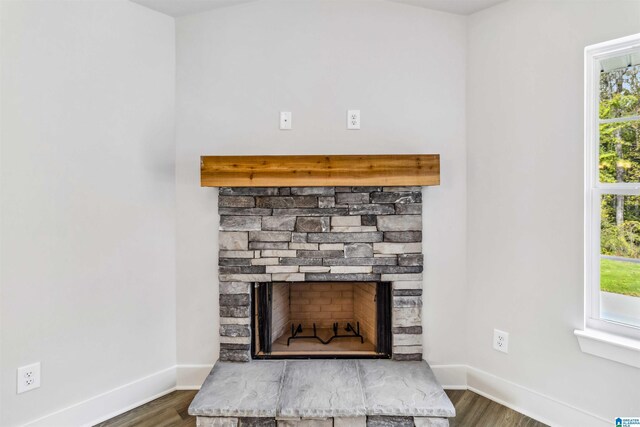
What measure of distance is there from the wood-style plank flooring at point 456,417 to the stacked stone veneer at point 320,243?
37 cm

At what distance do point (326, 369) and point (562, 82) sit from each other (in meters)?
2.07

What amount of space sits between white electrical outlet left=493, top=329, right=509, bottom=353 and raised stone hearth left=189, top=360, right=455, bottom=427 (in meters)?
0.46

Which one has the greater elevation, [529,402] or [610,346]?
[610,346]

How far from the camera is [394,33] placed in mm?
2232

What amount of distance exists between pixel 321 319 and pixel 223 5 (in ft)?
7.11

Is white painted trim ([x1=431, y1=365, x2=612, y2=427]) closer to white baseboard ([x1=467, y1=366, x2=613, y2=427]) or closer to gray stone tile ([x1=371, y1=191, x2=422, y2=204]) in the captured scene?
white baseboard ([x1=467, y1=366, x2=613, y2=427])

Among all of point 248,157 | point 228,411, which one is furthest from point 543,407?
point 248,157

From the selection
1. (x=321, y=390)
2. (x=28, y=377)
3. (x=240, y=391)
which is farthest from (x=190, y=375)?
(x=321, y=390)

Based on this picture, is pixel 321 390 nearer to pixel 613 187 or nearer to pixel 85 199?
pixel 85 199

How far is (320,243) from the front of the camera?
2.20 metres

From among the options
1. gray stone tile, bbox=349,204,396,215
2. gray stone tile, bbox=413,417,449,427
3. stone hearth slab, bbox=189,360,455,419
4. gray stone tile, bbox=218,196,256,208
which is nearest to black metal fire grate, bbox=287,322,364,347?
stone hearth slab, bbox=189,360,455,419

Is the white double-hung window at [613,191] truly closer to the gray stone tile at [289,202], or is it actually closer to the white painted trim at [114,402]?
the gray stone tile at [289,202]

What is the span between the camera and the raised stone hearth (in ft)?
5.68

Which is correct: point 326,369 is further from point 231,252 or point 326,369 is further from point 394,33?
point 394,33
